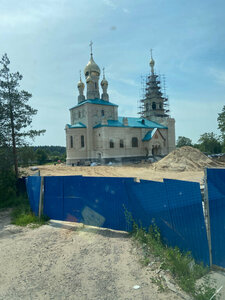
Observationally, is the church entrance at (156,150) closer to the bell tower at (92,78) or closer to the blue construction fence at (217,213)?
the bell tower at (92,78)

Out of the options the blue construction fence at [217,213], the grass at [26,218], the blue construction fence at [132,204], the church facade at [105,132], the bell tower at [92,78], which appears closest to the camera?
the blue construction fence at [217,213]

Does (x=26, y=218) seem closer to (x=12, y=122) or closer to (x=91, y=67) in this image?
(x=12, y=122)

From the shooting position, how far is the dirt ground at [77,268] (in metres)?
3.49

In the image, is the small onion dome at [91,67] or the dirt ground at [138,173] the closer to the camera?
the dirt ground at [138,173]

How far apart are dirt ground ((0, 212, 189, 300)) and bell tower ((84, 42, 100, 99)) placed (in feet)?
110

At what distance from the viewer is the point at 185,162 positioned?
24609 millimetres

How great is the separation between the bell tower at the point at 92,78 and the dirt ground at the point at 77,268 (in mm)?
33651

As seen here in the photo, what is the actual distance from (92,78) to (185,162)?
23.8m

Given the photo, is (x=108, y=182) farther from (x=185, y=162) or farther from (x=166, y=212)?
(x=185, y=162)

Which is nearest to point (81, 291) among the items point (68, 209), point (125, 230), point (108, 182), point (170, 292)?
point (170, 292)

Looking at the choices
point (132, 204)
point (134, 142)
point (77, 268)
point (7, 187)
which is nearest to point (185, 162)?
point (134, 142)

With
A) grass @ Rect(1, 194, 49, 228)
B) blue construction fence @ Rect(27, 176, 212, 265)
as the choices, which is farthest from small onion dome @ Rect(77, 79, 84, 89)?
blue construction fence @ Rect(27, 176, 212, 265)

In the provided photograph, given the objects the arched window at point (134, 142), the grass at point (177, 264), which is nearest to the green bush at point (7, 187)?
the grass at point (177, 264)

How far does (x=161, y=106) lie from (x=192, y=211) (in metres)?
44.7
